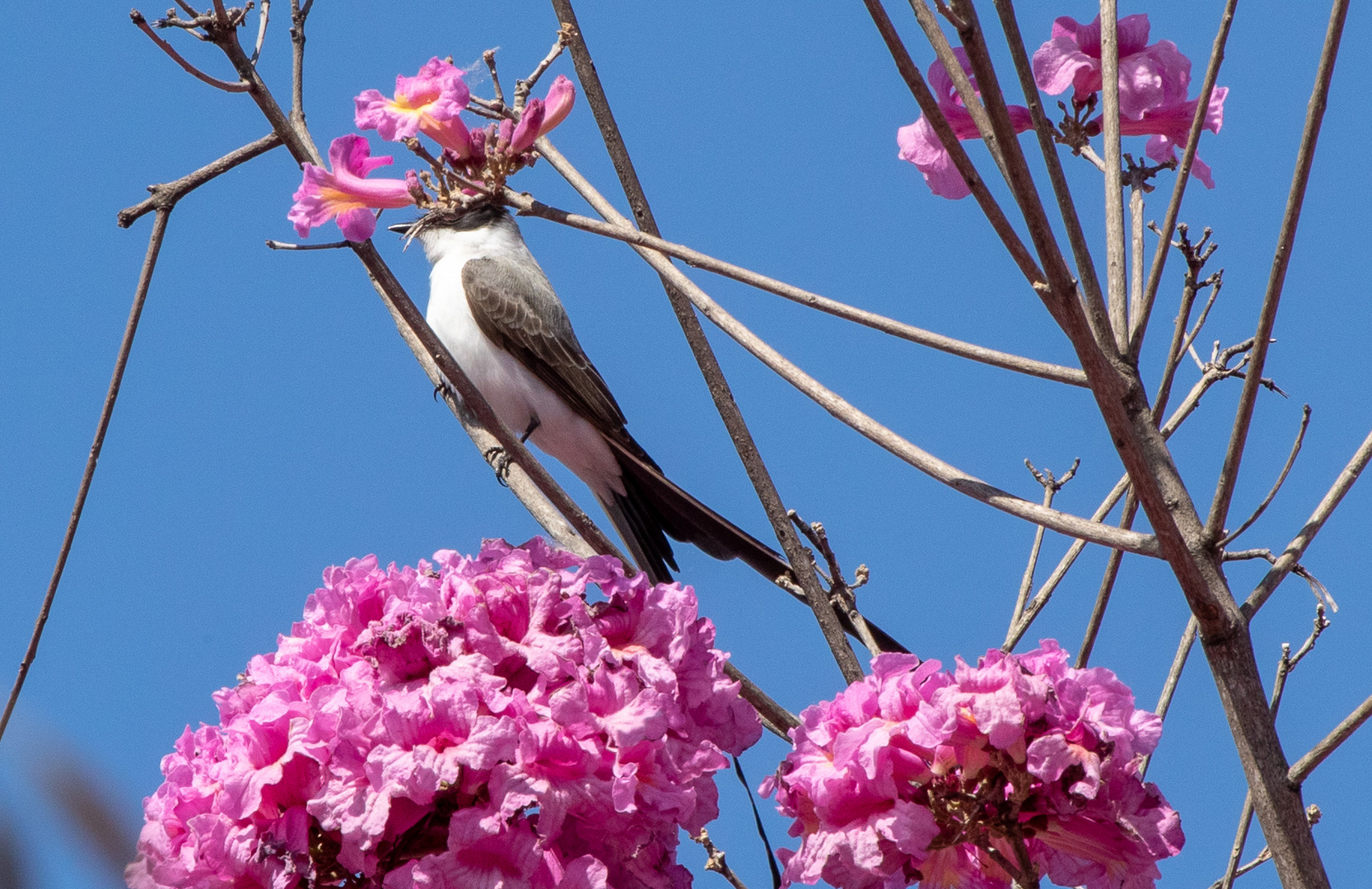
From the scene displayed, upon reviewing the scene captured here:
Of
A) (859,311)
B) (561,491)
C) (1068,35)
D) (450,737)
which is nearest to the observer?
(450,737)

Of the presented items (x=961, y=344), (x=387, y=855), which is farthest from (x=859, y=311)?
(x=387, y=855)

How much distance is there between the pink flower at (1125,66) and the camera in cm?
244

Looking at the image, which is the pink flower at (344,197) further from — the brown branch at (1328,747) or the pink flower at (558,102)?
the brown branch at (1328,747)

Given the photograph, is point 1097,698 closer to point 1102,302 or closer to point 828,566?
point 1102,302

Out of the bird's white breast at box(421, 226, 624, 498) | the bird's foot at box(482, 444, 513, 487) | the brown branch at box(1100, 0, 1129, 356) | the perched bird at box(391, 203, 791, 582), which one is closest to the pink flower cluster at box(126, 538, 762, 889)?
the brown branch at box(1100, 0, 1129, 356)

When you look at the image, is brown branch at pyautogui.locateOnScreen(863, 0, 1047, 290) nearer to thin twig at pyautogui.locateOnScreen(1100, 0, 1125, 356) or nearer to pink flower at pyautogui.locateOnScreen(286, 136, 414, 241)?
thin twig at pyautogui.locateOnScreen(1100, 0, 1125, 356)

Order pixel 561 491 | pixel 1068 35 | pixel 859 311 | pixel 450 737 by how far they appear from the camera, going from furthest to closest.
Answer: pixel 1068 35, pixel 561 491, pixel 859 311, pixel 450 737

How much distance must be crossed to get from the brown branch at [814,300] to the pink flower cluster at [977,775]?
0.38 m

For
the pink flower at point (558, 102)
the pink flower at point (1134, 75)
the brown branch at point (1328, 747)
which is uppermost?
the pink flower at point (1134, 75)

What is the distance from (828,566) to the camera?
2578 millimetres

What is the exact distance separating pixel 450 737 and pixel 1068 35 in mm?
1717

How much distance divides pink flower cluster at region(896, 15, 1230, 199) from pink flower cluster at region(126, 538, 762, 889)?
1034 mm

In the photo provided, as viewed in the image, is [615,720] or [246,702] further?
[246,702]

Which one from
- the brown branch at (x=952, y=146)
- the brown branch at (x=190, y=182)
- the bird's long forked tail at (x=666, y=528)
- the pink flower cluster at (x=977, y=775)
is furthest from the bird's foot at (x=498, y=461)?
the brown branch at (x=952, y=146)
